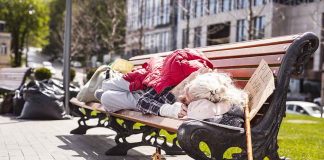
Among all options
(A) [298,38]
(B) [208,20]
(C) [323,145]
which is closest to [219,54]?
(A) [298,38]

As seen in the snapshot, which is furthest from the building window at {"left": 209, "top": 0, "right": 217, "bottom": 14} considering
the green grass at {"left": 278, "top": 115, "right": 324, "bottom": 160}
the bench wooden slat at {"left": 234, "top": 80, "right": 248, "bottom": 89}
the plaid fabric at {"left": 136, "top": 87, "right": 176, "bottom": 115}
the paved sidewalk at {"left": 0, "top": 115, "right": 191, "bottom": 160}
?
the bench wooden slat at {"left": 234, "top": 80, "right": 248, "bottom": 89}

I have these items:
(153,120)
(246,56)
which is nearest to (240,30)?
(246,56)

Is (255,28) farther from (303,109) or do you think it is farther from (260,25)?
→ (303,109)

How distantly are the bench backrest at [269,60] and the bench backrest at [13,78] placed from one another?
8053mm

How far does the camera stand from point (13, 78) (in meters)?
13.1

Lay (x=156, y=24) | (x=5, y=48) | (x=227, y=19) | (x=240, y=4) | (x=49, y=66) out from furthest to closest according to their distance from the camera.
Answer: (x=5, y=48)
(x=156, y=24)
(x=227, y=19)
(x=49, y=66)
(x=240, y=4)

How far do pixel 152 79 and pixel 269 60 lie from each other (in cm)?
149

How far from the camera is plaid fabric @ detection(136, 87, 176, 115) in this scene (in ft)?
15.3

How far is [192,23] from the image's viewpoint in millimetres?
51312

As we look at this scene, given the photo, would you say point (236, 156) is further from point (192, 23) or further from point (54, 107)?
point (192, 23)

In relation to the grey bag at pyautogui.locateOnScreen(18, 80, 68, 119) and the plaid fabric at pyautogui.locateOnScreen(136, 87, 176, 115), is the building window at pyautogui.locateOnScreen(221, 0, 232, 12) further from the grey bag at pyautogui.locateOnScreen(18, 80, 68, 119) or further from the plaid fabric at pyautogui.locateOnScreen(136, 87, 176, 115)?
the plaid fabric at pyautogui.locateOnScreen(136, 87, 176, 115)

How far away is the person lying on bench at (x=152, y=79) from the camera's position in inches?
182

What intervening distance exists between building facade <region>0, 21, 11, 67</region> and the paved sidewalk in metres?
58.0

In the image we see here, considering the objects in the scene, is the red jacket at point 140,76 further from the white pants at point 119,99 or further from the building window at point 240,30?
the building window at point 240,30
